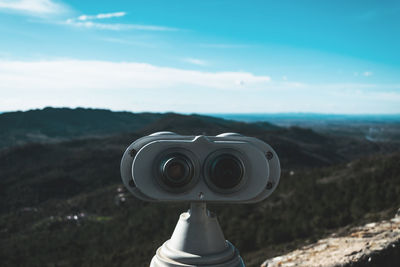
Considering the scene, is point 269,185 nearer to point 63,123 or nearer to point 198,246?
point 198,246

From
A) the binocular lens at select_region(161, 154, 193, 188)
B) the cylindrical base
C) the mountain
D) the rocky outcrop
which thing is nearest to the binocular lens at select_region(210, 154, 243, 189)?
the binocular lens at select_region(161, 154, 193, 188)

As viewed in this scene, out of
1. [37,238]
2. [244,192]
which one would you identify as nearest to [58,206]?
[37,238]

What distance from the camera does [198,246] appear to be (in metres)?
1.89

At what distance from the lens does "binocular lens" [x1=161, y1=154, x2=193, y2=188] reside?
5.85 ft

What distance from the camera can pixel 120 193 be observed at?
40.3 metres

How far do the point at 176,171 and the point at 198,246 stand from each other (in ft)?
1.47

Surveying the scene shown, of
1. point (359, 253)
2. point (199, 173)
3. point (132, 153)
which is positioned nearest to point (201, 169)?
point (199, 173)

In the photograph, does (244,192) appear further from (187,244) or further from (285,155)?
(285,155)

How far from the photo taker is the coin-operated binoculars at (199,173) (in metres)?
1.80

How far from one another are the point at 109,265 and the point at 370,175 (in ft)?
43.1

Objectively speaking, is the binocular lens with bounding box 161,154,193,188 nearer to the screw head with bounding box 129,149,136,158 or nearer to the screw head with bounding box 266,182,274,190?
the screw head with bounding box 129,149,136,158

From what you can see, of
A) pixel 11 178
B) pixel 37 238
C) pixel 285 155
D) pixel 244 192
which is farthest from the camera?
pixel 285 155

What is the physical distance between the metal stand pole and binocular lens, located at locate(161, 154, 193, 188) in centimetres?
20

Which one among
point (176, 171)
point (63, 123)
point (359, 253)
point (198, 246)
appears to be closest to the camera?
point (176, 171)
